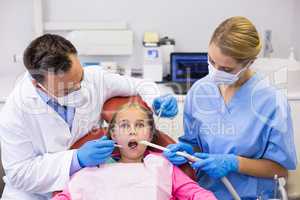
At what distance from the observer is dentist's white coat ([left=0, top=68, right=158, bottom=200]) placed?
146cm

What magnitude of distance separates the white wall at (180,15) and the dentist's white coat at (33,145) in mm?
1261

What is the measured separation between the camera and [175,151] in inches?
58.7

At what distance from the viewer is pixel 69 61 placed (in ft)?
4.50

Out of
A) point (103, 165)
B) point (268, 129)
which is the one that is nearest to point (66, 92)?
point (103, 165)

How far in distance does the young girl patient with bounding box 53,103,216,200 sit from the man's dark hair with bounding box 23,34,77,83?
38 centimetres

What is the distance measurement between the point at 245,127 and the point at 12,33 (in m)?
1.91

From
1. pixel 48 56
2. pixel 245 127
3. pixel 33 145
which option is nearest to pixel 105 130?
pixel 33 145

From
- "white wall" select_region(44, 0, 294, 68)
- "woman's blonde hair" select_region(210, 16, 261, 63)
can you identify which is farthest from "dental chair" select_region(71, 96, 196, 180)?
"white wall" select_region(44, 0, 294, 68)

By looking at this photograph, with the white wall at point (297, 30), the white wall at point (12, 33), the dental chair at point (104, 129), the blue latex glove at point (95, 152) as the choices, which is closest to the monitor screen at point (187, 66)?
the white wall at point (297, 30)

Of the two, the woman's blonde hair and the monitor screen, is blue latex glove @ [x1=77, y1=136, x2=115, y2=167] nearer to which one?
the woman's blonde hair

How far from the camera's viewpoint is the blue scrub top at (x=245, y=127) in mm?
1457

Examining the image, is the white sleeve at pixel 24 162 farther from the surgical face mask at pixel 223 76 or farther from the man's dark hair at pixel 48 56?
the surgical face mask at pixel 223 76

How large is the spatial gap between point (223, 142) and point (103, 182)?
0.48m

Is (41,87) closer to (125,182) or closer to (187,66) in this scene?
(125,182)
